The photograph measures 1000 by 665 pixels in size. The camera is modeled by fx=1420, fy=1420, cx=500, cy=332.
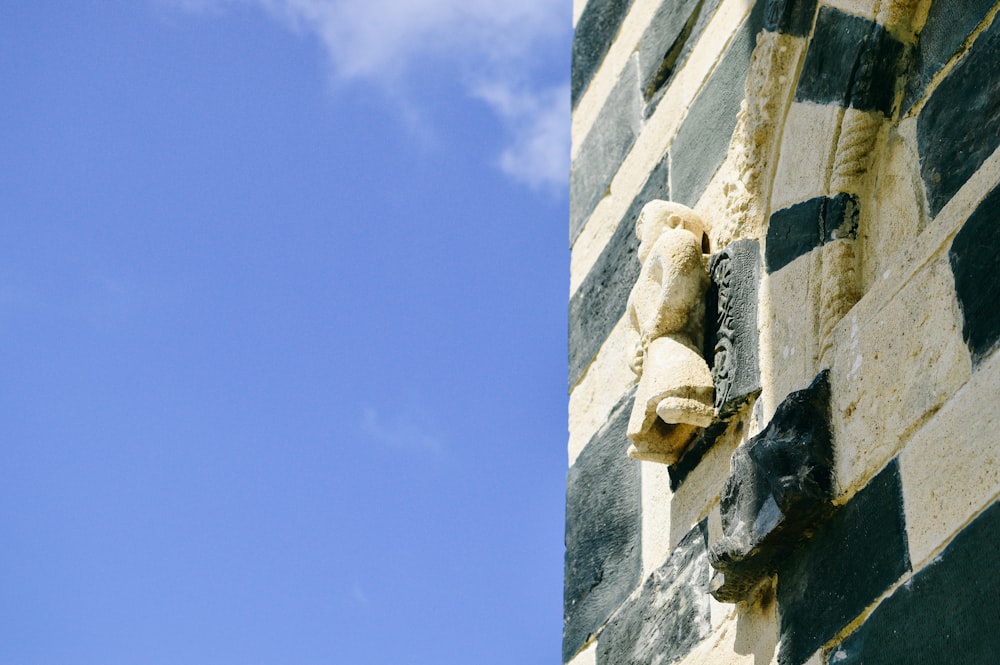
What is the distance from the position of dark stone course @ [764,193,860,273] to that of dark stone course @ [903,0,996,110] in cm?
19

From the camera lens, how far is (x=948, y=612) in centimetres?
171

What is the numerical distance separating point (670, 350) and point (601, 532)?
0.60m

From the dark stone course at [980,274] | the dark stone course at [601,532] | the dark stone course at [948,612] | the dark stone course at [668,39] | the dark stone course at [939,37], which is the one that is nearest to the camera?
the dark stone course at [948,612]

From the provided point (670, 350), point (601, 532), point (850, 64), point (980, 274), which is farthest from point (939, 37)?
point (601, 532)

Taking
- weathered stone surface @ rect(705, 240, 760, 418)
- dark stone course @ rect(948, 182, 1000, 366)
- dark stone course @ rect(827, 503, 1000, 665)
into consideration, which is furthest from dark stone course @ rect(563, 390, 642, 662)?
dark stone course @ rect(948, 182, 1000, 366)

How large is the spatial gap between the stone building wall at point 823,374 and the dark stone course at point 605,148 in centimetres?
38

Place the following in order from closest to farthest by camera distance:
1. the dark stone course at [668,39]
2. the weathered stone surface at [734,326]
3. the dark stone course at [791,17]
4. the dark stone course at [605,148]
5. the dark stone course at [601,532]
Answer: the weathered stone surface at [734,326], the dark stone course at [791,17], the dark stone course at [601,532], the dark stone course at [668,39], the dark stone course at [605,148]

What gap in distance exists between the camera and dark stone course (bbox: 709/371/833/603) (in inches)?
81.0

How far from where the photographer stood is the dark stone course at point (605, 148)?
3693 millimetres

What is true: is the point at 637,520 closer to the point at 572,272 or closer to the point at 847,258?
the point at 847,258

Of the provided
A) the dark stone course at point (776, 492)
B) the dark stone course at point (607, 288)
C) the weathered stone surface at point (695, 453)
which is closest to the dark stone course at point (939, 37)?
the dark stone course at point (776, 492)

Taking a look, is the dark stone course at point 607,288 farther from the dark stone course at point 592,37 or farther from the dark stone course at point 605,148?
the dark stone course at point 592,37

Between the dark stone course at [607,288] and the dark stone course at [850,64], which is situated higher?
the dark stone course at [607,288]

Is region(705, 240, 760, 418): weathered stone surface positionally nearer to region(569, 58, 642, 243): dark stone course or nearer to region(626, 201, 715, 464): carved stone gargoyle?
region(626, 201, 715, 464): carved stone gargoyle
